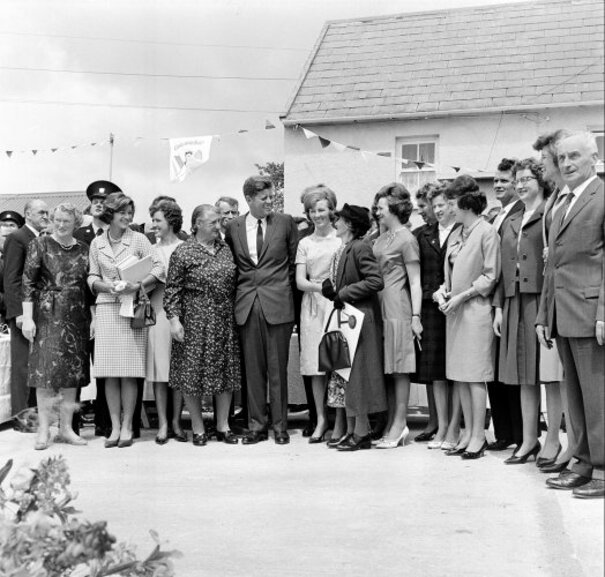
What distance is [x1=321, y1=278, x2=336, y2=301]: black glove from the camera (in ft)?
15.4

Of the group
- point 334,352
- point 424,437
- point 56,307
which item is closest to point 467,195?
point 334,352

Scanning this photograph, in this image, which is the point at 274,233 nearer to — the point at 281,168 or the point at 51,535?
the point at 281,168

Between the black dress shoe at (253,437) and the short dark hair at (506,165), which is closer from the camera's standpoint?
the short dark hair at (506,165)

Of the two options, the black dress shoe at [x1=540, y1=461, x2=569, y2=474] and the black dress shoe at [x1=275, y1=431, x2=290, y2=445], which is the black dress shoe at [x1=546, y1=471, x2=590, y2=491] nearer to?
the black dress shoe at [x1=540, y1=461, x2=569, y2=474]

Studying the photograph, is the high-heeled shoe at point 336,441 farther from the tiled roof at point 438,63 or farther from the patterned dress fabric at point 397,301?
the tiled roof at point 438,63

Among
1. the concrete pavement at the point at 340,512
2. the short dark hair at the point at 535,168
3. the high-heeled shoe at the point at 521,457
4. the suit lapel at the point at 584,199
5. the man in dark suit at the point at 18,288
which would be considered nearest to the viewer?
the concrete pavement at the point at 340,512

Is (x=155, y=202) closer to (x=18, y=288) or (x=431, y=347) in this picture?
(x=18, y=288)

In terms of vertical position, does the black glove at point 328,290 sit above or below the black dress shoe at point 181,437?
above

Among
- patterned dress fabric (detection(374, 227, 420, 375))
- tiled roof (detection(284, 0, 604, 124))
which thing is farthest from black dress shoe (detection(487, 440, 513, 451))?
tiled roof (detection(284, 0, 604, 124))

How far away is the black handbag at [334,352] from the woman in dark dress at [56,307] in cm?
141

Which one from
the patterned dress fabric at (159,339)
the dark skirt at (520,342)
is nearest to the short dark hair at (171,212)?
the patterned dress fabric at (159,339)

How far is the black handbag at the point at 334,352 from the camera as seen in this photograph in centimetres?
464

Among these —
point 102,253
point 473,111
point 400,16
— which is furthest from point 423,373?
point 400,16

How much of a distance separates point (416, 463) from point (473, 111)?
2558 mm
